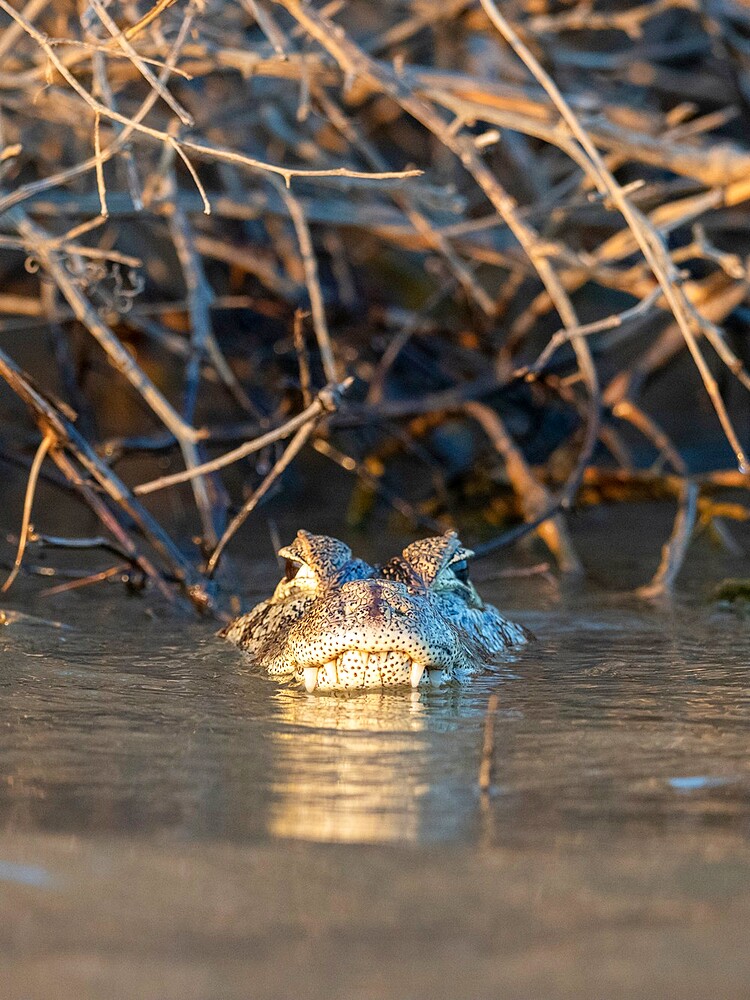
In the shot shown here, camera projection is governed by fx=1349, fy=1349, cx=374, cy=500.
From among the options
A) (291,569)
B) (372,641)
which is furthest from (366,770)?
(291,569)

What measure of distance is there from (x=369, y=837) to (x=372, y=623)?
3.71ft

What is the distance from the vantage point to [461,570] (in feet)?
12.8

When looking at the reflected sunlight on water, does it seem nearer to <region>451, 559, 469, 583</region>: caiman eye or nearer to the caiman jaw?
the caiman jaw

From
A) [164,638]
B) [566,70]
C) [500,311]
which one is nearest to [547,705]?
[164,638]

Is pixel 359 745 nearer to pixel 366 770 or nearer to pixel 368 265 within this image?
pixel 366 770

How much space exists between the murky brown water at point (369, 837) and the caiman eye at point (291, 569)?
0.45 metres

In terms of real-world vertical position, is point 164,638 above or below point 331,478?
below

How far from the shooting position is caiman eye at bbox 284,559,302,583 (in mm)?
3864

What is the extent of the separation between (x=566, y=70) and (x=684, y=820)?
5.59 metres

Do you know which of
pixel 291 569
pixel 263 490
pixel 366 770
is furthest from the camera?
pixel 263 490

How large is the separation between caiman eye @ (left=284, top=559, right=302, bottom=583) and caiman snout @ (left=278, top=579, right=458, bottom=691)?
494 millimetres

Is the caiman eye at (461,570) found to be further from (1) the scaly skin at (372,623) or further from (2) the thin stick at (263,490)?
(2) the thin stick at (263,490)

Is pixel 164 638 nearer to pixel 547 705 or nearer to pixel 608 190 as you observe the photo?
pixel 547 705

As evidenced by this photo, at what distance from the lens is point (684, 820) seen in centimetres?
219
